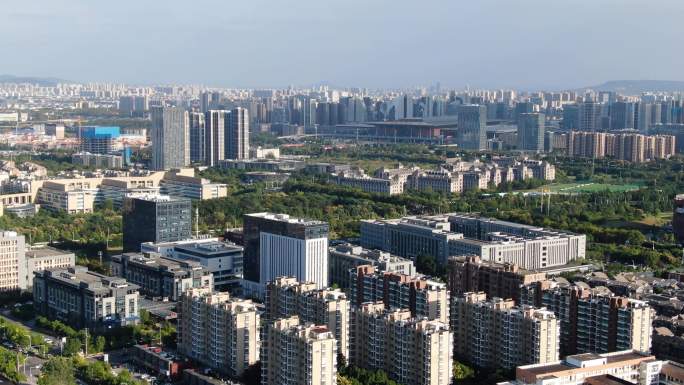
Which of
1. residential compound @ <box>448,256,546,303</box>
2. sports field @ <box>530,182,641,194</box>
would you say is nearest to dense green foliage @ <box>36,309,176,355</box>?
residential compound @ <box>448,256,546,303</box>

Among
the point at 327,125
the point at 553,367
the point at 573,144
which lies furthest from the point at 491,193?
the point at 327,125

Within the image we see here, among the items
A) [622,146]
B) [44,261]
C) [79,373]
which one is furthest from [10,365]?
[622,146]

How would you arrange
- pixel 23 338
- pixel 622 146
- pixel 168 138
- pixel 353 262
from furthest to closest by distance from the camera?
pixel 622 146 → pixel 168 138 → pixel 353 262 → pixel 23 338

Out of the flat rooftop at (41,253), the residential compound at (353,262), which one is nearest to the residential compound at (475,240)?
the residential compound at (353,262)

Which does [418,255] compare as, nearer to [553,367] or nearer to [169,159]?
[553,367]

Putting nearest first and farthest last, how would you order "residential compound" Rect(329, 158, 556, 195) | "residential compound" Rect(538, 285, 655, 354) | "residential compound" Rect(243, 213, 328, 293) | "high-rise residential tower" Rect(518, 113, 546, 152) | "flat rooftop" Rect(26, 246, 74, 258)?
"residential compound" Rect(538, 285, 655, 354)
"residential compound" Rect(243, 213, 328, 293)
"flat rooftop" Rect(26, 246, 74, 258)
"residential compound" Rect(329, 158, 556, 195)
"high-rise residential tower" Rect(518, 113, 546, 152)

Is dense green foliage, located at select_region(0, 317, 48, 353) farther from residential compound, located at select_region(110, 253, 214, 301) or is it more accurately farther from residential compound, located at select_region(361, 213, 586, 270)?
residential compound, located at select_region(361, 213, 586, 270)

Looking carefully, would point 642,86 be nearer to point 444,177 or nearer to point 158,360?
point 444,177
